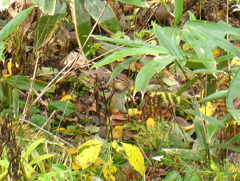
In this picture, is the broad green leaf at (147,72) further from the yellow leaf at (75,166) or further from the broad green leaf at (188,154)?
the yellow leaf at (75,166)

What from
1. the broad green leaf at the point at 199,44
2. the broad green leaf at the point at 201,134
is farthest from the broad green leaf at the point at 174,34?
the broad green leaf at the point at 201,134

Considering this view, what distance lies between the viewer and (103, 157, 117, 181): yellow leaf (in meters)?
1.90

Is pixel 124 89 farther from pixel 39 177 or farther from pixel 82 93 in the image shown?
pixel 39 177

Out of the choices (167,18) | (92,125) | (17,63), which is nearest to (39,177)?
(92,125)

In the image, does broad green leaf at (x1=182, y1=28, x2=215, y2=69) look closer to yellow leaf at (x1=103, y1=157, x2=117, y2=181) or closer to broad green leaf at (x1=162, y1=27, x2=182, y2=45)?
broad green leaf at (x1=162, y1=27, x2=182, y2=45)

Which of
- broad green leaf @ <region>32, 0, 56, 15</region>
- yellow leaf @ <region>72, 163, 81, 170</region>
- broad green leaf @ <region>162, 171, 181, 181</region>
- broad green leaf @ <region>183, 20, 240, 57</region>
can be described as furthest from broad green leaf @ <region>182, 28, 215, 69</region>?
yellow leaf @ <region>72, 163, 81, 170</region>

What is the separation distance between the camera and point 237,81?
148cm

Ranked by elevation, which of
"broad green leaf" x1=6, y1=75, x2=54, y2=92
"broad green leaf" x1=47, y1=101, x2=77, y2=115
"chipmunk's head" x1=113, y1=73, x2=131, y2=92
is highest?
"broad green leaf" x1=6, y1=75, x2=54, y2=92

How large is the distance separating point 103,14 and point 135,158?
816mm

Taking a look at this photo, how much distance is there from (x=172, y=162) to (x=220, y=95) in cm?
46

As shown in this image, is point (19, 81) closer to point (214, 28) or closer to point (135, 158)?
point (135, 158)

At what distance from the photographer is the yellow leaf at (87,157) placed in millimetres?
1913

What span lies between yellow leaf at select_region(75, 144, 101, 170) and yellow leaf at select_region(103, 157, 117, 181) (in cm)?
6

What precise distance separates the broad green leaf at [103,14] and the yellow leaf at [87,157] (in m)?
0.70
